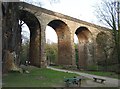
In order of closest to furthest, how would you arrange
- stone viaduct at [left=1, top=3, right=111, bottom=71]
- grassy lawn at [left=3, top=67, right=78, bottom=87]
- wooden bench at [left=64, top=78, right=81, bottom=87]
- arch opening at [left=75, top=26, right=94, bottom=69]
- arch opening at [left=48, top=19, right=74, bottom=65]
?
grassy lawn at [left=3, top=67, right=78, bottom=87], wooden bench at [left=64, top=78, right=81, bottom=87], stone viaduct at [left=1, top=3, right=111, bottom=71], arch opening at [left=48, top=19, right=74, bottom=65], arch opening at [left=75, top=26, right=94, bottom=69]

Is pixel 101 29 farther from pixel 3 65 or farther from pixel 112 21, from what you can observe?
pixel 3 65

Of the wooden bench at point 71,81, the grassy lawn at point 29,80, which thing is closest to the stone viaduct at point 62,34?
the grassy lawn at point 29,80

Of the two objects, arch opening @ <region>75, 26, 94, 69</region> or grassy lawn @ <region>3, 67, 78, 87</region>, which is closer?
grassy lawn @ <region>3, 67, 78, 87</region>

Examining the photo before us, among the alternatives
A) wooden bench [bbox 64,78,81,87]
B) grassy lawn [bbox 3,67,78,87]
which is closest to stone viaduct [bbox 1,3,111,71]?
grassy lawn [bbox 3,67,78,87]

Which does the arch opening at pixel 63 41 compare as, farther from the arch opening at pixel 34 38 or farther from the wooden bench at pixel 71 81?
the wooden bench at pixel 71 81

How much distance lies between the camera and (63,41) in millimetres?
36125

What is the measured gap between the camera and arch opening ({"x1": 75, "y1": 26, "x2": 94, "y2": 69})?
40.1 meters

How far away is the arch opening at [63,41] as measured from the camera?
34875 millimetres

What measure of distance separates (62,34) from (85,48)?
638cm

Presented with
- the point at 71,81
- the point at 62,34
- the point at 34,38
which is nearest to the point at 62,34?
the point at 62,34

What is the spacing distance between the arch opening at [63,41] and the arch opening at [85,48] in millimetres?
4615

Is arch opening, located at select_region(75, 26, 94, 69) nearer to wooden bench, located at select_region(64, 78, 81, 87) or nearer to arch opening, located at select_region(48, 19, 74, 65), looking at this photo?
arch opening, located at select_region(48, 19, 74, 65)

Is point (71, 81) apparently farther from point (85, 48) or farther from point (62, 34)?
point (85, 48)

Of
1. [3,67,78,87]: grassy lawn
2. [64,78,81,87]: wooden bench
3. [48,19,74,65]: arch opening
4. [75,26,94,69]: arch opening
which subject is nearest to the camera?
[3,67,78,87]: grassy lawn
